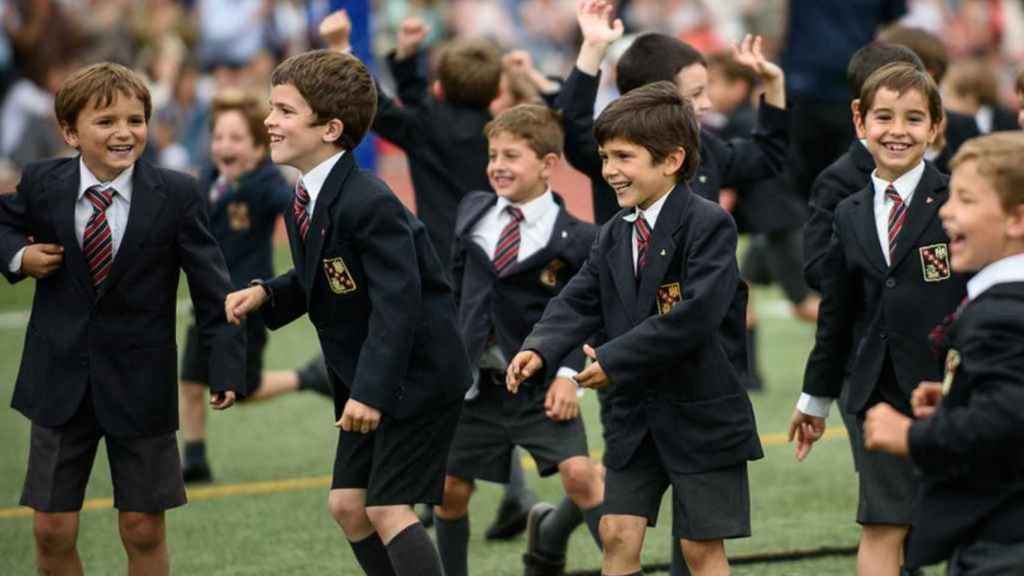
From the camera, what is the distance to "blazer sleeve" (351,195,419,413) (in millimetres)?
4660

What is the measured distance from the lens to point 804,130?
9148 mm

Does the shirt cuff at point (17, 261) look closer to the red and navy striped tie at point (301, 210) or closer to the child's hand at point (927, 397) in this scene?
the red and navy striped tie at point (301, 210)

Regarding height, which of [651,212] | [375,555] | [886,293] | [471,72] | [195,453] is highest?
[471,72]

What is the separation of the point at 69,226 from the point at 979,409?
2689 mm

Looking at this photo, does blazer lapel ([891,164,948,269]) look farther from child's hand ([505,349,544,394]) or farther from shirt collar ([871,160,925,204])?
child's hand ([505,349,544,394])

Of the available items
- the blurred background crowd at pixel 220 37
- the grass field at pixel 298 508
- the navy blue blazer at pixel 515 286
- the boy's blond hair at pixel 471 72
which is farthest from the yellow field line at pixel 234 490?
the blurred background crowd at pixel 220 37

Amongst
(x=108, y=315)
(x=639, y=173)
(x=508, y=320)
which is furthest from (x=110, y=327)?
(x=639, y=173)

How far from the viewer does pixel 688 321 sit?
182 inches

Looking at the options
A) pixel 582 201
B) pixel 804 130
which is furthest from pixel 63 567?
pixel 582 201

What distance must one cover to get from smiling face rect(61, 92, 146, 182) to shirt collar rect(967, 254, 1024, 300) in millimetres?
2530

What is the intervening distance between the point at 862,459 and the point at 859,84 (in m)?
1.51

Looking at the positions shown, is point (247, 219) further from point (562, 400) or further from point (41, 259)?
point (562, 400)

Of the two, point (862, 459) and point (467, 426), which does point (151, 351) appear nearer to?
point (467, 426)

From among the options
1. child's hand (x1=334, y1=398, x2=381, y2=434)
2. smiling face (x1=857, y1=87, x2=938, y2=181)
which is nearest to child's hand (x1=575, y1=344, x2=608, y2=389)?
child's hand (x1=334, y1=398, x2=381, y2=434)
